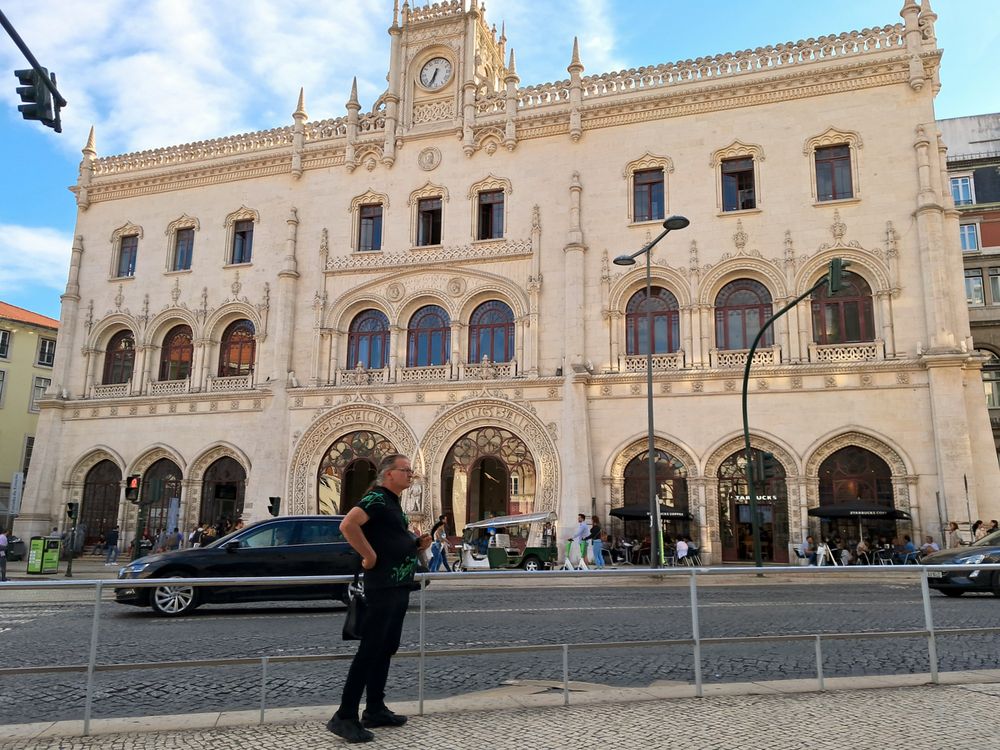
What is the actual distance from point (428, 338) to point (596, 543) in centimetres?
1098

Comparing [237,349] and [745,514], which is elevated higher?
[237,349]

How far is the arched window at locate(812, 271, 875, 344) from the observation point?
2617cm

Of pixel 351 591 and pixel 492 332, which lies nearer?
pixel 351 591

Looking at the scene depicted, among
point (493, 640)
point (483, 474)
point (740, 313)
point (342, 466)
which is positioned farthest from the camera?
point (342, 466)

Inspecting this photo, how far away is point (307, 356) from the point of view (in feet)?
104

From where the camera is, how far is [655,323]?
28344 millimetres

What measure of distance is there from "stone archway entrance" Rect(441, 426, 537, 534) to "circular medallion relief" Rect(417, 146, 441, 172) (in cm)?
1105

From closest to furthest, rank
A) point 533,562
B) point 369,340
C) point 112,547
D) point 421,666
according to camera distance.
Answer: point 421,666 < point 533,562 < point 112,547 < point 369,340

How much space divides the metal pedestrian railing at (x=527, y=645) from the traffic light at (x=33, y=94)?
8.91 meters

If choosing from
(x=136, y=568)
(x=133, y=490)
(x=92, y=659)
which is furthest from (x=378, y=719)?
(x=133, y=490)

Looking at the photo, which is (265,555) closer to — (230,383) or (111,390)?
(230,383)

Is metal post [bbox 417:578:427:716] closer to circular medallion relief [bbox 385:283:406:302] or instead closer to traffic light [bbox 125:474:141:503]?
traffic light [bbox 125:474:141:503]

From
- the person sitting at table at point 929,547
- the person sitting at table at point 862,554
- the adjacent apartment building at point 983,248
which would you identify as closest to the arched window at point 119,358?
the person sitting at table at point 862,554

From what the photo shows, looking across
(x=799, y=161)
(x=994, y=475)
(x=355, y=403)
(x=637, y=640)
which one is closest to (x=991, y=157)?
(x=799, y=161)
